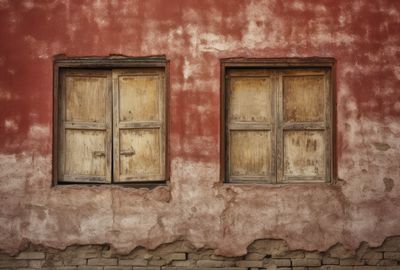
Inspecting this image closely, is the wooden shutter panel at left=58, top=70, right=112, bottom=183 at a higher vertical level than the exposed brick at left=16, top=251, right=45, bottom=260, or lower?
higher

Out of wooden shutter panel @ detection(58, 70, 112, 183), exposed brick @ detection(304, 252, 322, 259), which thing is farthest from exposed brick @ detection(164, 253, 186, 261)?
exposed brick @ detection(304, 252, 322, 259)

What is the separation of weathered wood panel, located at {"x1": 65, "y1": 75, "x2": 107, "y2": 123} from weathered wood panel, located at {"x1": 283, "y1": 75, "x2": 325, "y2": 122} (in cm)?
194

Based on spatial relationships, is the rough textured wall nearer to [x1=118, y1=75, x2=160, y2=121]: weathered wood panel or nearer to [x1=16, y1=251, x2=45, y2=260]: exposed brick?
[x1=16, y1=251, x2=45, y2=260]: exposed brick

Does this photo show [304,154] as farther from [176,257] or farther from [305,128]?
[176,257]

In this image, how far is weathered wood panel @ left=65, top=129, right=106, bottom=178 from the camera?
625 cm

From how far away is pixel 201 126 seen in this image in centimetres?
605

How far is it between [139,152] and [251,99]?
1316 mm

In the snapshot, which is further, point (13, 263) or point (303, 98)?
point (303, 98)

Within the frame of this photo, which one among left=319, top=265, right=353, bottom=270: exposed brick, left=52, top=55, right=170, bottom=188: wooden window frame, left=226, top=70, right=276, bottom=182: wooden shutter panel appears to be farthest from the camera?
left=226, top=70, right=276, bottom=182: wooden shutter panel

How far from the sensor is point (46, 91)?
6.10 metres

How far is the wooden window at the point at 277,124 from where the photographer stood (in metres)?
6.18

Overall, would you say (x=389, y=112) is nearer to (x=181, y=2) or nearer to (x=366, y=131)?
(x=366, y=131)

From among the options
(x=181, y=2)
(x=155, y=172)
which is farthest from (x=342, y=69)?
(x=155, y=172)

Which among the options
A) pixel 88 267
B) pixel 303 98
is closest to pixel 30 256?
pixel 88 267
